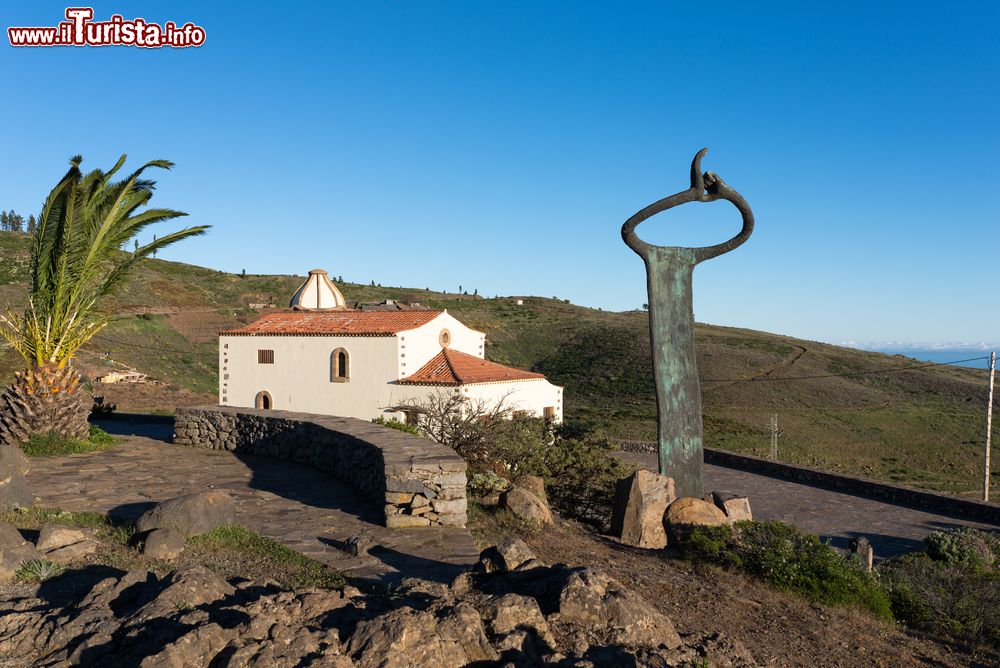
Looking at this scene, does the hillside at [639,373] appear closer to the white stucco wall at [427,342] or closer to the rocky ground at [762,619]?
the white stucco wall at [427,342]

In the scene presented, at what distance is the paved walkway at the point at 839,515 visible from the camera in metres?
14.5

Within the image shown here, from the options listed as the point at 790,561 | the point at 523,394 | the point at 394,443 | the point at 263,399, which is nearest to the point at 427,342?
the point at 523,394

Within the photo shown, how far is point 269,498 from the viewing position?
363 inches

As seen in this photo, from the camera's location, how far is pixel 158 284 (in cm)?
5897

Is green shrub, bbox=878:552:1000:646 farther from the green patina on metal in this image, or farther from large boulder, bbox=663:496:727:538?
the green patina on metal

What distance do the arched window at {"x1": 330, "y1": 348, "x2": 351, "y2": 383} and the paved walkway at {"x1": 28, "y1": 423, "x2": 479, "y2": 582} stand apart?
12.0 metres

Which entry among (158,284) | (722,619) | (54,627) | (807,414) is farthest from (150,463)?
(158,284)

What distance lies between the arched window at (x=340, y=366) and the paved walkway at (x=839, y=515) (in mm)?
13127

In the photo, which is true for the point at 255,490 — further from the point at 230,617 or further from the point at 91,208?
the point at 91,208

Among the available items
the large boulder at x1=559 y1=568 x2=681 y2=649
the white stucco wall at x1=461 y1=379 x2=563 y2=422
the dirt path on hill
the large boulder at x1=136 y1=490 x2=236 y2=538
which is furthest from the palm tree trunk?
the dirt path on hill

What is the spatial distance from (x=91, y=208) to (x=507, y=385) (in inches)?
586

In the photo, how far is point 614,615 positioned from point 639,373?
47888 mm

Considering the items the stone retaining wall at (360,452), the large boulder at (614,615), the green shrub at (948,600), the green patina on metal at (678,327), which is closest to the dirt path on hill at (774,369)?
the green patina on metal at (678,327)

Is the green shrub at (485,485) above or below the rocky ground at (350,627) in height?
below
